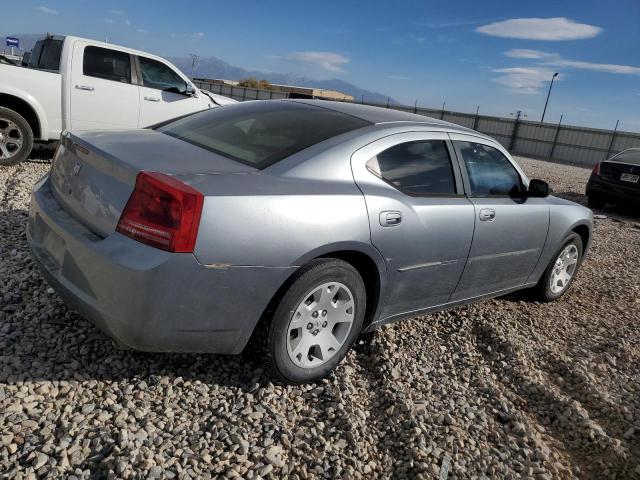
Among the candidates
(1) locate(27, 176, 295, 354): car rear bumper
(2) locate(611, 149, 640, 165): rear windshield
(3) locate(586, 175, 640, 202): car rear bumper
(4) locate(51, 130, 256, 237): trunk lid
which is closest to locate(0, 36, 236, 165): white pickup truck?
(4) locate(51, 130, 256, 237): trunk lid

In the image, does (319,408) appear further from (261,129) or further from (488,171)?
(488,171)

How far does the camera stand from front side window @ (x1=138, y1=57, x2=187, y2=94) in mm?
7559

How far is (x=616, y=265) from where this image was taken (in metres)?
6.57

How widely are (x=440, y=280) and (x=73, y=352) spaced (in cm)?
224

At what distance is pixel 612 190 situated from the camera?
1054 centimetres

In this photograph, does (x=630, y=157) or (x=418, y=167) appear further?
(x=630, y=157)

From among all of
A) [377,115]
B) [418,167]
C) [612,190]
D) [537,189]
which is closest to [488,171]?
[537,189]

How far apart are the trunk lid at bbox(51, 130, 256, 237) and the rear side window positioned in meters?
4.75

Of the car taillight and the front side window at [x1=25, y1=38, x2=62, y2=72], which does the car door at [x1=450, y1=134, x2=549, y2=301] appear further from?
the front side window at [x1=25, y1=38, x2=62, y2=72]

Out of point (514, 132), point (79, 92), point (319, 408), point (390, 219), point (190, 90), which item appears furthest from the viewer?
point (514, 132)

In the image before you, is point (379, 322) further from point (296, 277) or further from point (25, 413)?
point (25, 413)

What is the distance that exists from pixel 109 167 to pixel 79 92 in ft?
17.4

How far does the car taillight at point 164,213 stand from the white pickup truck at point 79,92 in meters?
5.41

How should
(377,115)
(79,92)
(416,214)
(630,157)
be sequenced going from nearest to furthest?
(416,214) → (377,115) → (79,92) → (630,157)
